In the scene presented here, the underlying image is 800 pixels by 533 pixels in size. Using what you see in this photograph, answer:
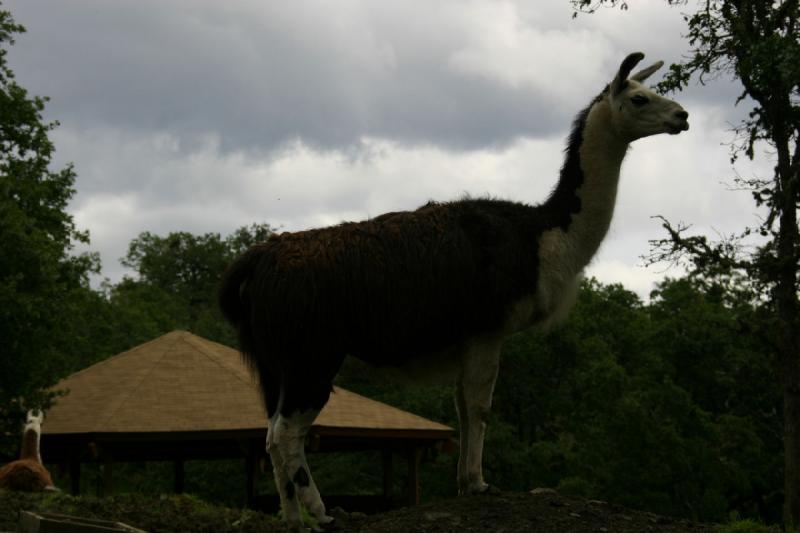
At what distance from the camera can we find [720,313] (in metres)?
38.2

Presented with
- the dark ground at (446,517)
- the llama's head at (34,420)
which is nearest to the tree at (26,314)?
the llama's head at (34,420)

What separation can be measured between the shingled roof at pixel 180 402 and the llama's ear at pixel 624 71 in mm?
9837

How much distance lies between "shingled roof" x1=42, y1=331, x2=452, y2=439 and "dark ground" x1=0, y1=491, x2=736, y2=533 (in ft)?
27.1

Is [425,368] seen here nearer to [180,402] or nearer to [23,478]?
[23,478]

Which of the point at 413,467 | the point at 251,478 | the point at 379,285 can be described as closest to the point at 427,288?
the point at 379,285

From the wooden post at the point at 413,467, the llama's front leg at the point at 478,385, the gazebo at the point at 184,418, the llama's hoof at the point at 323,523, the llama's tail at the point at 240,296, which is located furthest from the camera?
the wooden post at the point at 413,467

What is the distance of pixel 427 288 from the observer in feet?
25.9

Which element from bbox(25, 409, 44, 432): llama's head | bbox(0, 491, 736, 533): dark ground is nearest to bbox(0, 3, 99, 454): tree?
bbox(25, 409, 44, 432): llama's head

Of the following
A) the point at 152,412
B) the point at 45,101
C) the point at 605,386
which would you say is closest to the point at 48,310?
the point at 152,412

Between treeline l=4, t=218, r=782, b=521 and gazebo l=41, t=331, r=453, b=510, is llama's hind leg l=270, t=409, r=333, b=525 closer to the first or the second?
gazebo l=41, t=331, r=453, b=510

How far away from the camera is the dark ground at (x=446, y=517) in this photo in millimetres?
7703

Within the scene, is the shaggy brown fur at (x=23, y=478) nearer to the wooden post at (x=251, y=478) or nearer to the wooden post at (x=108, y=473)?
the wooden post at (x=108, y=473)

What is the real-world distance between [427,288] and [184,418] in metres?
10.9

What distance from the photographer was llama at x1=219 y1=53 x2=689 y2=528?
7719 mm
